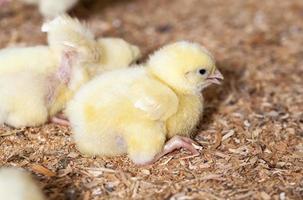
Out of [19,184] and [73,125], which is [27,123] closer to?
[73,125]

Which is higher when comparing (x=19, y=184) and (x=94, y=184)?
(x=19, y=184)

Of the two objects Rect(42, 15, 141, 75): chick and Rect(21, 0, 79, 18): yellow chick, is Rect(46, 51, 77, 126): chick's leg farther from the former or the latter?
Rect(21, 0, 79, 18): yellow chick

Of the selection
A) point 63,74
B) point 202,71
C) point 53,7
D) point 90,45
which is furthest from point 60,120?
point 53,7

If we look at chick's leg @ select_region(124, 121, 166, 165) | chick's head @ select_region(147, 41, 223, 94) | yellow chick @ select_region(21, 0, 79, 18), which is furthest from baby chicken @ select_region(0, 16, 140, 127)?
yellow chick @ select_region(21, 0, 79, 18)

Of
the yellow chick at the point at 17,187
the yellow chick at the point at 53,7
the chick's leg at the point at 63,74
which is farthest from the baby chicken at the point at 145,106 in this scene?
the yellow chick at the point at 53,7

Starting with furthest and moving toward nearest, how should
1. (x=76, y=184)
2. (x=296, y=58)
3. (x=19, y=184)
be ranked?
1. (x=296, y=58)
2. (x=76, y=184)
3. (x=19, y=184)

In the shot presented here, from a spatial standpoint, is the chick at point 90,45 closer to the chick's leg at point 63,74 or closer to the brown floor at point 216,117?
the chick's leg at point 63,74

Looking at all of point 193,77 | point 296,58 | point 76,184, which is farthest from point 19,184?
point 296,58
